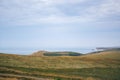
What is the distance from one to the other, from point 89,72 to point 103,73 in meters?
3.60

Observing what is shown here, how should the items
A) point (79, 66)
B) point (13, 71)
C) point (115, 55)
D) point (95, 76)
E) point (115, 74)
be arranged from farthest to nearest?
point (115, 55), point (79, 66), point (115, 74), point (95, 76), point (13, 71)

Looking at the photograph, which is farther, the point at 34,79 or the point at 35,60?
the point at 35,60

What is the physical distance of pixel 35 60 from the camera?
76938 mm

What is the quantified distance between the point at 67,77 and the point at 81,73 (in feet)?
27.1

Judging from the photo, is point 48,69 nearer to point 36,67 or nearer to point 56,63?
point 36,67

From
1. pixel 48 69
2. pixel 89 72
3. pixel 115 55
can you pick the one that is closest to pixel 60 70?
pixel 48 69

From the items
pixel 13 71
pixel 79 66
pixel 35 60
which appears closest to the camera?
pixel 13 71

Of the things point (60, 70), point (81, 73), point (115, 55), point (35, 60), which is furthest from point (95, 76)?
point (115, 55)

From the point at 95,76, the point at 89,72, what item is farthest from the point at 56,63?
the point at 95,76

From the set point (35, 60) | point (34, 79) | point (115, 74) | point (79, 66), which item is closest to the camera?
point (34, 79)

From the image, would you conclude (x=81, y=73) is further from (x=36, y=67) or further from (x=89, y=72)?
(x=36, y=67)

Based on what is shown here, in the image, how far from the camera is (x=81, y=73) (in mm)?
62625

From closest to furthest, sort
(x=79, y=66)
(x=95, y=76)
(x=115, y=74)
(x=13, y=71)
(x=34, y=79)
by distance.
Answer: (x=34, y=79) → (x=13, y=71) → (x=95, y=76) → (x=115, y=74) → (x=79, y=66)

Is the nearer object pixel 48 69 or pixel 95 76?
pixel 95 76
